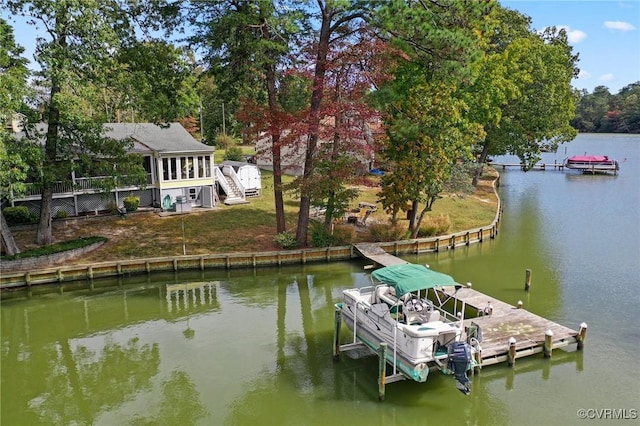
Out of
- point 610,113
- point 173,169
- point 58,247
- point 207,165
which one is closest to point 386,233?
point 207,165

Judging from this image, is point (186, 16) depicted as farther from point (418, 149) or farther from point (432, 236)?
→ point (432, 236)

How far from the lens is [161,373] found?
13.1 meters

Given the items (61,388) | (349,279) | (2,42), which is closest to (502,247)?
(349,279)

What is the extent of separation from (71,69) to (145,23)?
4.37 m

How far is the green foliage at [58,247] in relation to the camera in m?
20.4

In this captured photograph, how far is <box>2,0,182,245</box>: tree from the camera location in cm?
1869

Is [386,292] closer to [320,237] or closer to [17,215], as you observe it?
[320,237]

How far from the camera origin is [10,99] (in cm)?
1755

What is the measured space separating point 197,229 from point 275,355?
13.6 meters

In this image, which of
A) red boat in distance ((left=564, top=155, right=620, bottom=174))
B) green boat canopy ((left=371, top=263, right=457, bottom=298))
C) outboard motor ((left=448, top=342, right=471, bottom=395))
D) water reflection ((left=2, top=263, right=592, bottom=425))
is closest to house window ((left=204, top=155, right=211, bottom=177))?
water reflection ((left=2, top=263, right=592, bottom=425))

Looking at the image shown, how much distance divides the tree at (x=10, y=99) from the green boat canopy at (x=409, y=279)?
14029mm

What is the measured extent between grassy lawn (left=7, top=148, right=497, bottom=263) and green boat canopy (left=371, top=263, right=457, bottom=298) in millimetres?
10678

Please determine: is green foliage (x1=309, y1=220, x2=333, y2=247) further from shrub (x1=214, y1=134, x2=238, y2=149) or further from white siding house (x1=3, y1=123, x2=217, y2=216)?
shrub (x1=214, y1=134, x2=238, y2=149)

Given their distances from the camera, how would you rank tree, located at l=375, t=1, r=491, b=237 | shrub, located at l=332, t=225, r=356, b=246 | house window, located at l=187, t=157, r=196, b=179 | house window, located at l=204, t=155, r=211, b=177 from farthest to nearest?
house window, located at l=204, t=155, r=211, b=177 < house window, located at l=187, t=157, r=196, b=179 < shrub, located at l=332, t=225, r=356, b=246 < tree, located at l=375, t=1, r=491, b=237
